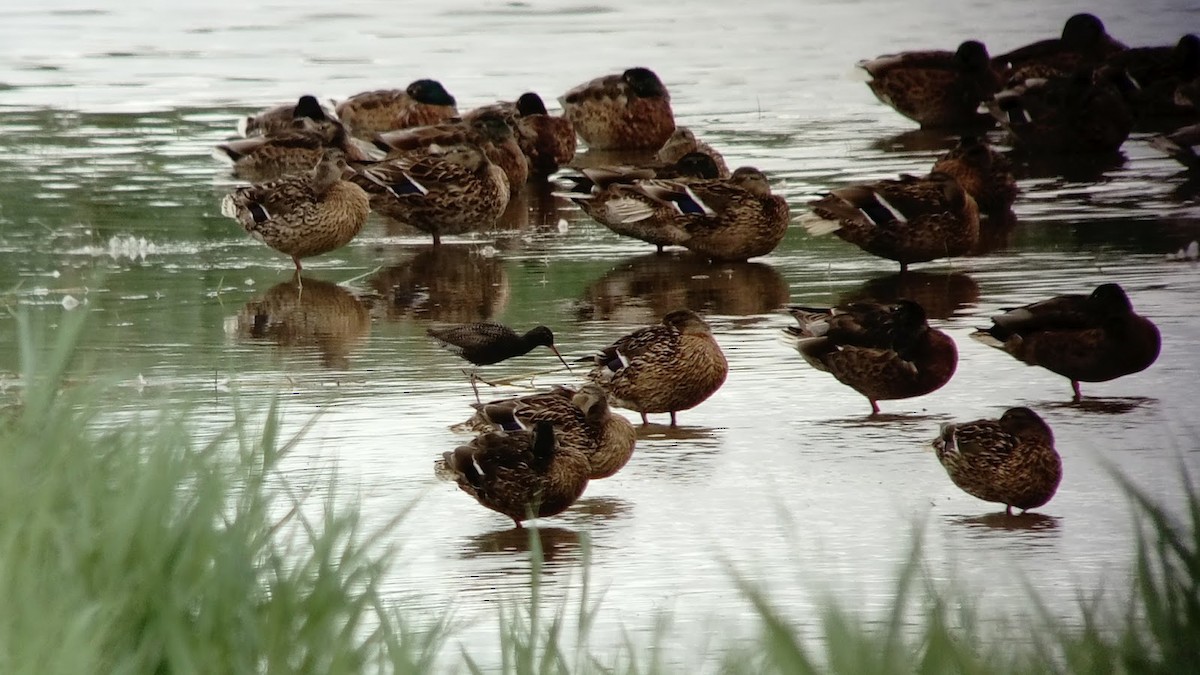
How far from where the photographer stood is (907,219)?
12.1 meters

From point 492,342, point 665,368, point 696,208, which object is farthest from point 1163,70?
point 665,368

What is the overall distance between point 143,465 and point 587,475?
2011 millimetres

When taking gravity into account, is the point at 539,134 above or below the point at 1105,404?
above

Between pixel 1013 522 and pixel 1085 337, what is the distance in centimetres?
188

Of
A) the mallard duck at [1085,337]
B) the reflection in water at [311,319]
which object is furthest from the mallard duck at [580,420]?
the mallard duck at [1085,337]

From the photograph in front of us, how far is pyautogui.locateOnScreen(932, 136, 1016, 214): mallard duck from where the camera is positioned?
13469 mm

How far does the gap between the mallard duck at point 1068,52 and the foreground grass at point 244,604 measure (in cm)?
1391

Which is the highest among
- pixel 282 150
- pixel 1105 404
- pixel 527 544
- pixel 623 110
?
pixel 623 110

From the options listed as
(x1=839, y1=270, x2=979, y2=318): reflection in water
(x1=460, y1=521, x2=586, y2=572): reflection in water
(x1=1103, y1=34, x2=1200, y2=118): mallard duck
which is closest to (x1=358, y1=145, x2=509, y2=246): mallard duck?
(x1=839, y1=270, x2=979, y2=318): reflection in water

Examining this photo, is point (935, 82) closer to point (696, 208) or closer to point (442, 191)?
point (696, 208)

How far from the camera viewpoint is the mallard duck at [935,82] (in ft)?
60.3

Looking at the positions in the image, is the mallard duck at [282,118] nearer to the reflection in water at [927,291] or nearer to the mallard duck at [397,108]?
the mallard duck at [397,108]

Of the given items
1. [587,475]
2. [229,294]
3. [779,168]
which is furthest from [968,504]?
[779,168]

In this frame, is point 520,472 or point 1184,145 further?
point 1184,145
